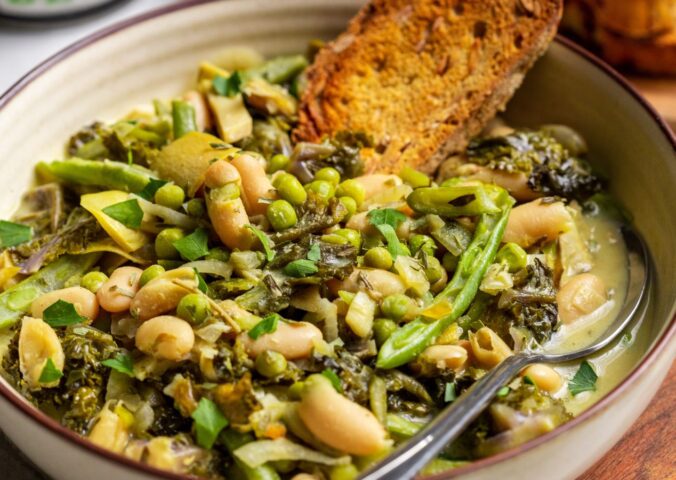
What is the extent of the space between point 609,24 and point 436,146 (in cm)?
150

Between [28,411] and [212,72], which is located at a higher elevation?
[212,72]

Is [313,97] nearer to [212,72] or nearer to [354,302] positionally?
[212,72]

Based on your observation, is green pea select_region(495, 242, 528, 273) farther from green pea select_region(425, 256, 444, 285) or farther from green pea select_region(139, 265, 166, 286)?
green pea select_region(139, 265, 166, 286)

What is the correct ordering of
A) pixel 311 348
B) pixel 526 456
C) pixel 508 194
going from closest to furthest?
pixel 526 456 < pixel 311 348 < pixel 508 194

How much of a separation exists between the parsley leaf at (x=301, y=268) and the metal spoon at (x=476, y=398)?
24.9 inches

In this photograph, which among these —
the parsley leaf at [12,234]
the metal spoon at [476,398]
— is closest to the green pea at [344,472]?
the metal spoon at [476,398]

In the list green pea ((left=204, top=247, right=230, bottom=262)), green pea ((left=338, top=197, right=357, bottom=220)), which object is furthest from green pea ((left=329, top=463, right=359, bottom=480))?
green pea ((left=338, top=197, right=357, bottom=220))

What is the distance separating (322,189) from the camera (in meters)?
2.94

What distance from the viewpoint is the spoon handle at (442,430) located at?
2.02m

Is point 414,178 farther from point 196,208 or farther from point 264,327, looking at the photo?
point 264,327

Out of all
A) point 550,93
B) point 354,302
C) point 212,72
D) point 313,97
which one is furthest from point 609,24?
point 354,302

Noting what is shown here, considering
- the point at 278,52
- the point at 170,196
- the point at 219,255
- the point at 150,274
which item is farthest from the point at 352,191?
the point at 278,52

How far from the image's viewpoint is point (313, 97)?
142 inches

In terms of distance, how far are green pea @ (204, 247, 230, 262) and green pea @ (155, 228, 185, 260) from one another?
0.46 feet
